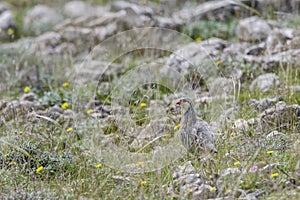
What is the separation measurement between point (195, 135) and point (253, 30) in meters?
3.37

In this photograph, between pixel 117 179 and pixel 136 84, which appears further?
pixel 136 84

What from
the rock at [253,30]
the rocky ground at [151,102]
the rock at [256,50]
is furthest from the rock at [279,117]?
the rock at [253,30]

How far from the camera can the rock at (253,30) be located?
7.68 meters

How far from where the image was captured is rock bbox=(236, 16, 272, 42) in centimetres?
768

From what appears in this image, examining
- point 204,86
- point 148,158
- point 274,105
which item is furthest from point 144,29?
point 148,158

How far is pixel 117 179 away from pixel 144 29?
12.6 feet

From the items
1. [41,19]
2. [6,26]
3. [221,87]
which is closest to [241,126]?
[221,87]

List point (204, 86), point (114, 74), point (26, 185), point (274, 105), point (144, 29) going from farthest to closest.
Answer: point (144, 29) < point (114, 74) < point (204, 86) < point (274, 105) < point (26, 185)

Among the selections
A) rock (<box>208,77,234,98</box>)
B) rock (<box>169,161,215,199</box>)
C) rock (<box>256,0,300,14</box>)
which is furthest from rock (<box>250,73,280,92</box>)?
rock (<box>256,0,300,14</box>)

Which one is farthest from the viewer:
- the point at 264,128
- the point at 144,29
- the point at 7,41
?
the point at 7,41

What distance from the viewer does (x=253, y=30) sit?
772 centimetres

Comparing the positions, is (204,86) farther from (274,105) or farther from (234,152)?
(234,152)

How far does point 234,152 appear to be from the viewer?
463cm

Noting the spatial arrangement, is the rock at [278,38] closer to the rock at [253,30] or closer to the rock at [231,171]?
the rock at [253,30]
